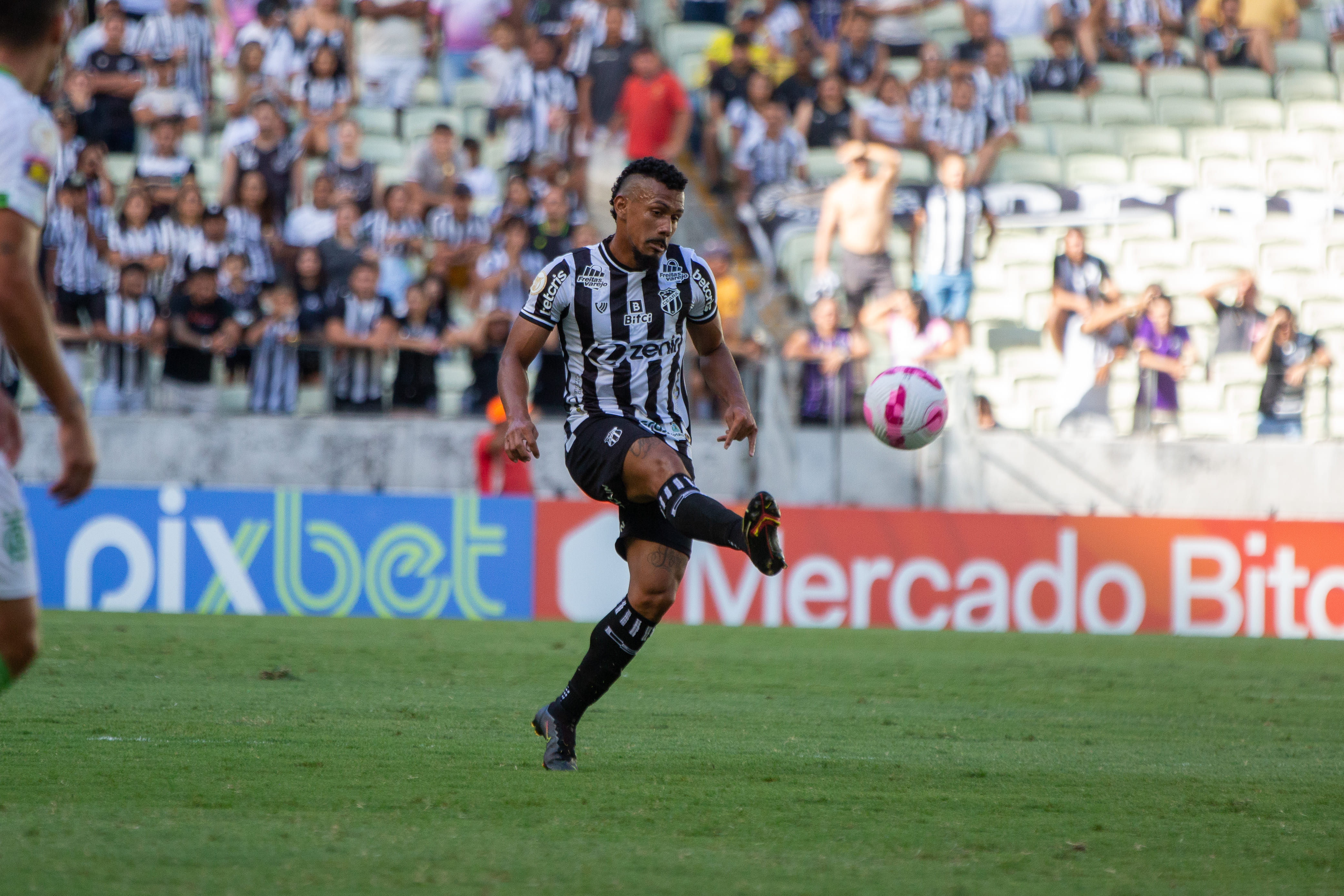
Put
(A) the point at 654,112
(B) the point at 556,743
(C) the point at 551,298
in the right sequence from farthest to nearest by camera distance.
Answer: (A) the point at 654,112, (C) the point at 551,298, (B) the point at 556,743

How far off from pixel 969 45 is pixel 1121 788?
13.7 meters

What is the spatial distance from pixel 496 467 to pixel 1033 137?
7.80 m

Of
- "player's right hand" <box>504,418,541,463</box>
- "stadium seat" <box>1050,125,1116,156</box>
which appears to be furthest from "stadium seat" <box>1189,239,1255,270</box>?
"player's right hand" <box>504,418,541,463</box>

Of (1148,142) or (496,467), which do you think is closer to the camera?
(496,467)

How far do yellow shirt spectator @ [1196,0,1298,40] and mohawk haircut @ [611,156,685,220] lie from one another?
15.7 m

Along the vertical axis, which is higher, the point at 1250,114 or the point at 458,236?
the point at 1250,114

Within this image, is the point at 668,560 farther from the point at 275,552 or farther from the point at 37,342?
the point at 275,552

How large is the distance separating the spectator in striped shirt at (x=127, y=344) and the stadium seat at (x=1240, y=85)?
12519mm

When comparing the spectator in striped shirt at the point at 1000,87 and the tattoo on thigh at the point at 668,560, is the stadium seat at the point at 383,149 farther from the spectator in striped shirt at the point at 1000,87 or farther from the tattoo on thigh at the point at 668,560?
the tattoo on thigh at the point at 668,560

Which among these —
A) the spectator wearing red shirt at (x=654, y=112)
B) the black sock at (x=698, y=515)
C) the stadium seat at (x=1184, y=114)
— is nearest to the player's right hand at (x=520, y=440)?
the black sock at (x=698, y=515)


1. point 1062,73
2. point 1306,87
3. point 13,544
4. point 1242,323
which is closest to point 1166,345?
point 1242,323

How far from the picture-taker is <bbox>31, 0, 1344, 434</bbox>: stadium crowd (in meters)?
14.2

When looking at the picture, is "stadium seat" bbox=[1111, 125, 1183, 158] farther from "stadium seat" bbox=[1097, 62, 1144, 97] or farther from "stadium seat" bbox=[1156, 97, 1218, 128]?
"stadium seat" bbox=[1097, 62, 1144, 97]

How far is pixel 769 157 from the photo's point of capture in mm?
16719
